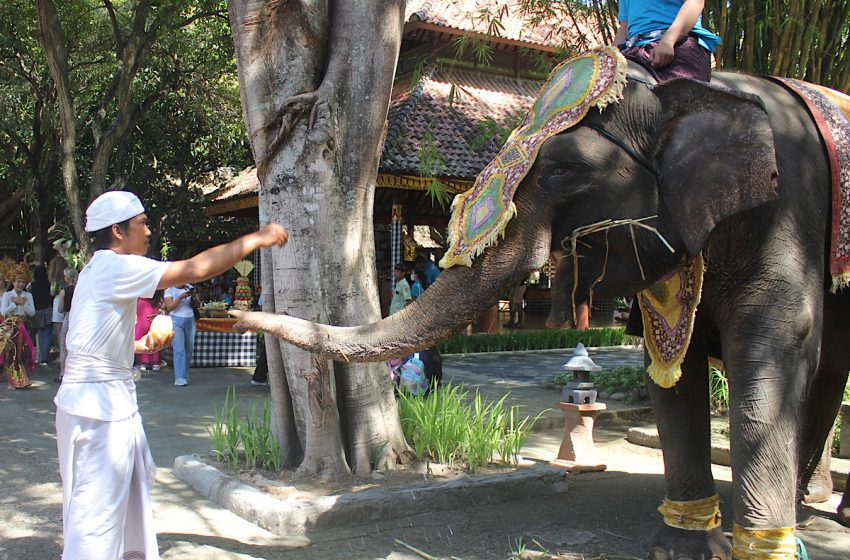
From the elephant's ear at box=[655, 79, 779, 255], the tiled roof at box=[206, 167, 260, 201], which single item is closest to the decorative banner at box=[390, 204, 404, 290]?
the tiled roof at box=[206, 167, 260, 201]

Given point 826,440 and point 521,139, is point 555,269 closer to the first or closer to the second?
point 521,139

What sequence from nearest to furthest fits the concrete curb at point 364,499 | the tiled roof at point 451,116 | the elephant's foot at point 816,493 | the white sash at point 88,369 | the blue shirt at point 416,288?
the white sash at point 88,369 < the concrete curb at point 364,499 < the elephant's foot at point 816,493 < the blue shirt at point 416,288 < the tiled roof at point 451,116

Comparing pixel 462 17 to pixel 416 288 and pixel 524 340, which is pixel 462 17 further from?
pixel 524 340

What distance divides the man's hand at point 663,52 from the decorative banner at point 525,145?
1.00ft

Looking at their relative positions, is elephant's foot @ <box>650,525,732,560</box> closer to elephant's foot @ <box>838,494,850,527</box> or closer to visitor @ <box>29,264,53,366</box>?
elephant's foot @ <box>838,494,850,527</box>

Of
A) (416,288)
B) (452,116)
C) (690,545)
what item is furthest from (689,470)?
(452,116)

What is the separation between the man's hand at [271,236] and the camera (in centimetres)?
310

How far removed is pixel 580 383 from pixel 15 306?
358 inches

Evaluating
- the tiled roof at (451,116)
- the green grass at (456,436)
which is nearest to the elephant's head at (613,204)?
the green grass at (456,436)

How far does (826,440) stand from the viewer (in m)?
5.10

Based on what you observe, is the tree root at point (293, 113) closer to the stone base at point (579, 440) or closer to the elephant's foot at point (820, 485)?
the stone base at point (579, 440)

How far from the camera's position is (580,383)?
6.16m

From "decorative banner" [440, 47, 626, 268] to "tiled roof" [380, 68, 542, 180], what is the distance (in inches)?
401

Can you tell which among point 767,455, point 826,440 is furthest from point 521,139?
point 826,440
